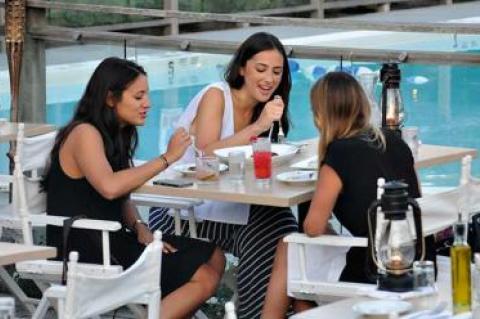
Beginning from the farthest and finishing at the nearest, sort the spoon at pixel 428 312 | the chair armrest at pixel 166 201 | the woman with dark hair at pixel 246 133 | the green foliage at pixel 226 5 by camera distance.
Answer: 1. the green foliage at pixel 226 5
2. the chair armrest at pixel 166 201
3. the woman with dark hair at pixel 246 133
4. the spoon at pixel 428 312

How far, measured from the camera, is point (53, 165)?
16.3 ft

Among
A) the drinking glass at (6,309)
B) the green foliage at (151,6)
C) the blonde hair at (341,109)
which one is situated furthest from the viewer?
the green foliage at (151,6)

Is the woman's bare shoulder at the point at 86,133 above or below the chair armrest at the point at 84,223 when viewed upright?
above

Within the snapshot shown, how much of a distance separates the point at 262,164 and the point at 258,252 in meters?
0.47

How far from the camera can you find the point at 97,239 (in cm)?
486

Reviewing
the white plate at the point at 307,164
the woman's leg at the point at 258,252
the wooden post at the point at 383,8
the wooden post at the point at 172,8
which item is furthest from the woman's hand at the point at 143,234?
the wooden post at the point at 383,8

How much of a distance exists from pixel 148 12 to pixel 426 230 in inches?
144

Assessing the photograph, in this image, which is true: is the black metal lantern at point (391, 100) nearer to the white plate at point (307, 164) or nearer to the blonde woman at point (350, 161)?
the white plate at point (307, 164)

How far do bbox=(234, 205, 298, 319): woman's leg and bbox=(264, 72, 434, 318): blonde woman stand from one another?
66cm

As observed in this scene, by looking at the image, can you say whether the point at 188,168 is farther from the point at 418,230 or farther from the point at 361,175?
the point at 418,230

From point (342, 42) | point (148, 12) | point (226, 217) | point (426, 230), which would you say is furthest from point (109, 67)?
point (342, 42)

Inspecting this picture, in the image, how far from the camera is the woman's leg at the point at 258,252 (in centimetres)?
523

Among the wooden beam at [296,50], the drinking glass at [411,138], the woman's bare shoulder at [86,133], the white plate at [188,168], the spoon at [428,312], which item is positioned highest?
the wooden beam at [296,50]

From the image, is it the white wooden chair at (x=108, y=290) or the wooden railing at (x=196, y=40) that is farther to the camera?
the wooden railing at (x=196, y=40)
